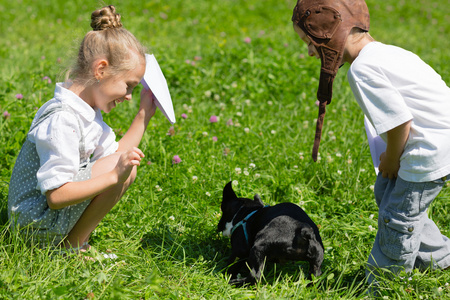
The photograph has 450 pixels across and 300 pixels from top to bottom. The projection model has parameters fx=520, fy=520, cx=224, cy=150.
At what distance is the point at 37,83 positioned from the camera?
4859 millimetres

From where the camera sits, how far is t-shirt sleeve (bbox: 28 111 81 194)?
2549mm

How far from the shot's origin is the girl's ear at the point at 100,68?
2.74 meters

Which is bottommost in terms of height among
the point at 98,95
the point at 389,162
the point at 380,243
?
the point at 380,243

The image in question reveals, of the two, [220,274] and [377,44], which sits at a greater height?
[377,44]

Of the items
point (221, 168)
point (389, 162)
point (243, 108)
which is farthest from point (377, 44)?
point (243, 108)

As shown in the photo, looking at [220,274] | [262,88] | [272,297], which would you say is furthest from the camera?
[262,88]

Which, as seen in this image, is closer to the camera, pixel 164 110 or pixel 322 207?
pixel 164 110

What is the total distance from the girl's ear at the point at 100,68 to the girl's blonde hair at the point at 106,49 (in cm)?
2

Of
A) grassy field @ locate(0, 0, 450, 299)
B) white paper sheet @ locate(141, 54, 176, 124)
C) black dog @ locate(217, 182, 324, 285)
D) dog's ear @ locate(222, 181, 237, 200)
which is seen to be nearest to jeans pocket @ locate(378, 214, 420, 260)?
grassy field @ locate(0, 0, 450, 299)

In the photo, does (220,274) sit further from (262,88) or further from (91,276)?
(262,88)

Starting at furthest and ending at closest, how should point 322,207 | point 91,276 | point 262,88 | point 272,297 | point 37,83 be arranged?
point 262,88
point 37,83
point 322,207
point 272,297
point 91,276

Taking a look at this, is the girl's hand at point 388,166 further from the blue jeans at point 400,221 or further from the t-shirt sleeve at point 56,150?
the t-shirt sleeve at point 56,150

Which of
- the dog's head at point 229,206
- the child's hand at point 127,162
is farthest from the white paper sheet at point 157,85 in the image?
the dog's head at point 229,206

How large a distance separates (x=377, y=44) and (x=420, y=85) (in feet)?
1.00
